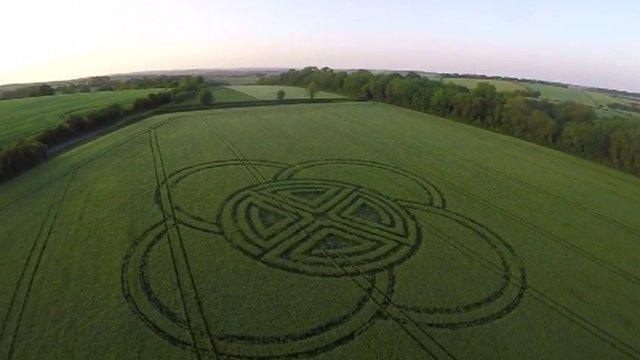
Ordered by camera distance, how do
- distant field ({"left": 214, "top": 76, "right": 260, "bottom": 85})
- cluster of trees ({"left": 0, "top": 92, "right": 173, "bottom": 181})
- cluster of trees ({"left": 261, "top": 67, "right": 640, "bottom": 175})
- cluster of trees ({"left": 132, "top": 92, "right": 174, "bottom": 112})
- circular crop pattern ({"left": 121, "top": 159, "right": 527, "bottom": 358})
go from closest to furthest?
circular crop pattern ({"left": 121, "top": 159, "right": 527, "bottom": 358}) → cluster of trees ({"left": 0, "top": 92, "right": 173, "bottom": 181}) → cluster of trees ({"left": 261, "top": 67, "right": 640, "bottom": 175}) → cluster of trees ({"left": 132, "top": 92, "right": 174, "bottom": 112}) → distant field ({"left": 214, "top": 76, "right": 260, "bottom": 85})

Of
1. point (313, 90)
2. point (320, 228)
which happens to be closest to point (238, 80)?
point (313, 90)

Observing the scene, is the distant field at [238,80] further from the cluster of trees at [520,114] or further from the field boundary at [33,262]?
the field boundary at [33,262]

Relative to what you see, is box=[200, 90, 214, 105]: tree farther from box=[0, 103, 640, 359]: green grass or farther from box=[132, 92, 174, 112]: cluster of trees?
box=[0, 103, 640, 359]: green grass

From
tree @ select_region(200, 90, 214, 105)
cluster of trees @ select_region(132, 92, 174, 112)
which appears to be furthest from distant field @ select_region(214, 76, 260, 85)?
cluster of trees @ select_region(132, 92, 174, 112)

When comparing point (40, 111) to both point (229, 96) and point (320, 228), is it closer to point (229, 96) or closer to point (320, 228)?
point (229, 96)

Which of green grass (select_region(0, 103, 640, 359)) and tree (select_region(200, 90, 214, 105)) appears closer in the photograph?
green grass (select_region(0, 103, 640, 359))

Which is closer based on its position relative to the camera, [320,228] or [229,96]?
[320,228]
